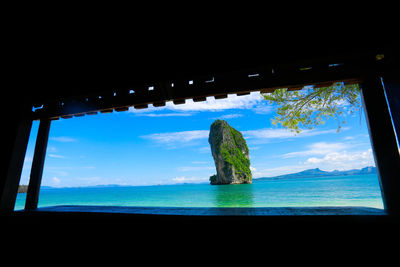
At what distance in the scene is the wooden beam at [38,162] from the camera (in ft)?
8.77

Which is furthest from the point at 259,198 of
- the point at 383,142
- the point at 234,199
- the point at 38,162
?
the point at 38,162

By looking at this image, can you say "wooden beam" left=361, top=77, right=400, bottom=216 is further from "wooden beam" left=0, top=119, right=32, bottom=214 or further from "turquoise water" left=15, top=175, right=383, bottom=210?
"turquoise water" left=15, top=175, right=383, bottom=210

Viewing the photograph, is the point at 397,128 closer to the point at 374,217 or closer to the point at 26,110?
the point at 374,217

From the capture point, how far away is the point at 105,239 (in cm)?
168

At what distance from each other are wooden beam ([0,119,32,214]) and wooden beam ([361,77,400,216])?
428 cm

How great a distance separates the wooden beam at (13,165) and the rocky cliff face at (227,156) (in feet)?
156

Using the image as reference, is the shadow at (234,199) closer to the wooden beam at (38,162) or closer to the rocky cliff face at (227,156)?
the wooden beam at (38,162)

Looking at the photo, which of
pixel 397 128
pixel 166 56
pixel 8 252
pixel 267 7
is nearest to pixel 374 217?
pixel 397 128

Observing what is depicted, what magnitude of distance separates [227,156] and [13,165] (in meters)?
48.5

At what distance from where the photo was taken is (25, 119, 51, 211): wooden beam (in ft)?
8.77

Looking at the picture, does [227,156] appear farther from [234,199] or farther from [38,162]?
[38,162]

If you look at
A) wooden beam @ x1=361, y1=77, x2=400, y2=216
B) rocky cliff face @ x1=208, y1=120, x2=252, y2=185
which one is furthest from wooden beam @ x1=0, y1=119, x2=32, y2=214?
rocky cliff face @ x1=208, y1=120, x2=252, y2=185

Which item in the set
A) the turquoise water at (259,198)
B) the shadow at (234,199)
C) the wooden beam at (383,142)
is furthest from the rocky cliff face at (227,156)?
the wooden beam at (383,142)

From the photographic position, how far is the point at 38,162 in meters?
2.76
